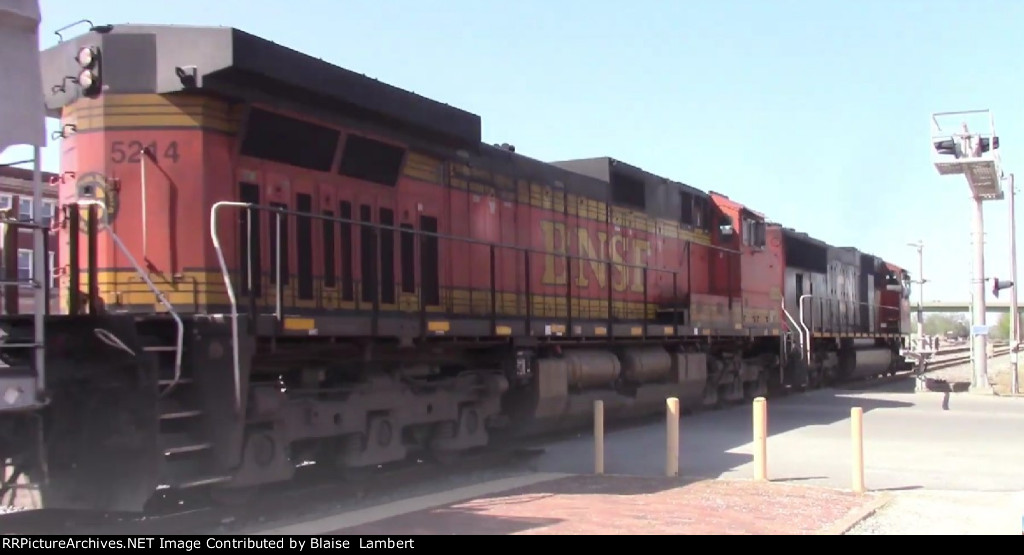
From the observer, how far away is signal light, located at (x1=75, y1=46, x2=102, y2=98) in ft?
27.9

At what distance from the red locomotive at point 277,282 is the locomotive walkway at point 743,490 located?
38.0 inches

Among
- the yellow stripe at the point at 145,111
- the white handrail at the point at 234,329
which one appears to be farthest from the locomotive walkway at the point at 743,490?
the yellow stripe at the point at 145,111

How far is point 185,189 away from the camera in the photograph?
859 cm

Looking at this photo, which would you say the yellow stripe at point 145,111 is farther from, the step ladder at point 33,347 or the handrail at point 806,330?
the handrail at point 806,330

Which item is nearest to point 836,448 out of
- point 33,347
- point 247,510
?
point 247,510

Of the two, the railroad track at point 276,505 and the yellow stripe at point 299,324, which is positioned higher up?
the yellow stripe at point 299,324

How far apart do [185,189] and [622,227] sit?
8.82 m

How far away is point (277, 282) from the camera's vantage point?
8438 millimetres

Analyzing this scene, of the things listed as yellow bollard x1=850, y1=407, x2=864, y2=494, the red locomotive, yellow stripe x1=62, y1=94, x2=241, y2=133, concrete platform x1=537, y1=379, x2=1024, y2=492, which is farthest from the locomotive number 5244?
yellow bollard x1=850, y1=407, x2=864, y2=494

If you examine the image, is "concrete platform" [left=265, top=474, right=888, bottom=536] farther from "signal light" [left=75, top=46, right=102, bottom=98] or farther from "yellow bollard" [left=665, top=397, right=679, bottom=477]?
"signal light" [left=75, top=46, right=102, bottom=98]

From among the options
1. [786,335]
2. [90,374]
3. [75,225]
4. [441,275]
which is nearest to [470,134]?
[441,275]

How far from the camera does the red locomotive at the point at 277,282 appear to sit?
7.40 m

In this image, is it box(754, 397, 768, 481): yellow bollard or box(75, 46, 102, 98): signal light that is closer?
box(75, 46, 102, 98): signal light

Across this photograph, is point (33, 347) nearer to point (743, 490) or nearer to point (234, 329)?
point (234, 329)
